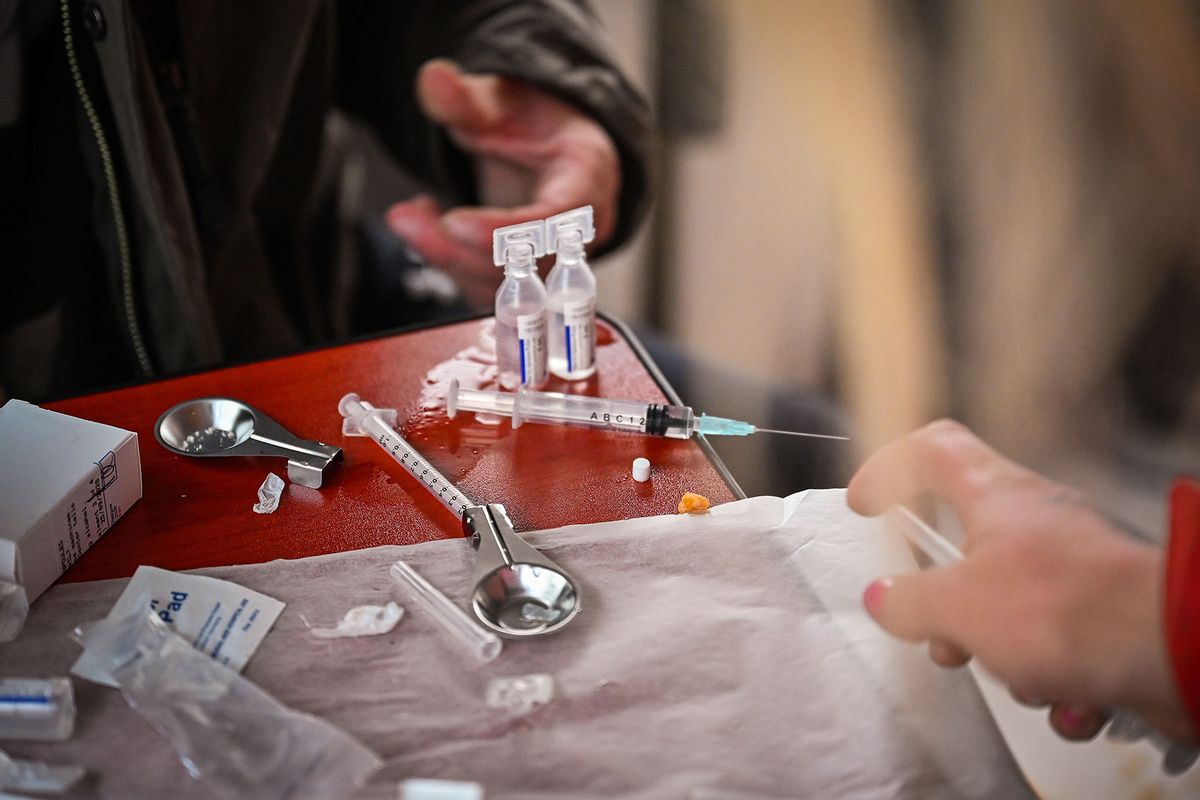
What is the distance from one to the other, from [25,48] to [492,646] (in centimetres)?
83

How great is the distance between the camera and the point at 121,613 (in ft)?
2.02

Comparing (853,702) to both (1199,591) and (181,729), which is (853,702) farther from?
(181,729)

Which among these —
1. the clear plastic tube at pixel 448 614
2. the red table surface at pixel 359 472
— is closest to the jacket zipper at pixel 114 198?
the red table surface at pixel 359 472

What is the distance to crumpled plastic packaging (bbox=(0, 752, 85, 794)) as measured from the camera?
1.66 ft

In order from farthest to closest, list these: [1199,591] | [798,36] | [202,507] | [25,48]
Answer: [798,36] < [25,48] < [202,507] < [1199,591]

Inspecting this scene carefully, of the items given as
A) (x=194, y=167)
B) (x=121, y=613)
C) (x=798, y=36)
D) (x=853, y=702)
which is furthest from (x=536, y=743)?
(x=798, y=36)

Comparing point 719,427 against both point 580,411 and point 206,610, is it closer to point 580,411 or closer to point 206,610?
point 580,411

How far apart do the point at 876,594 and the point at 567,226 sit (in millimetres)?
390

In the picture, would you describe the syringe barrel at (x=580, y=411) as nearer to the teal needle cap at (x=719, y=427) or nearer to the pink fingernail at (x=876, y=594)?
the teal needle cap at (x=719, y=427)

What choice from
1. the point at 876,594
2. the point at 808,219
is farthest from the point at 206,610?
the point at 808,219

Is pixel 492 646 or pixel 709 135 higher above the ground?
pixel 709 135

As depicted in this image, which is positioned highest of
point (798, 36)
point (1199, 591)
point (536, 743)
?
point (798, 36)

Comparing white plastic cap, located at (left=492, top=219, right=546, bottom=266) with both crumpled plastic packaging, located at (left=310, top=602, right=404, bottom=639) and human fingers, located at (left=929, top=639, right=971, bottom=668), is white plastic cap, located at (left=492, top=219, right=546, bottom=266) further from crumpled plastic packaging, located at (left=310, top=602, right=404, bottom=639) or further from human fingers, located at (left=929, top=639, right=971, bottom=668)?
human fingers, located at (left=929, top=639, right=971, bottom=668)

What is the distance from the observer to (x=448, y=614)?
24.2 inches
